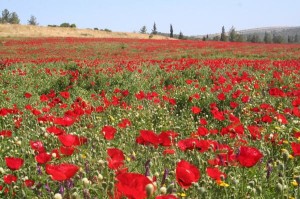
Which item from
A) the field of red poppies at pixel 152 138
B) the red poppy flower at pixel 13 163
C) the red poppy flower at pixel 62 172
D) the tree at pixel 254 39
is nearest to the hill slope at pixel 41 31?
the field of red poppies at pixel 152 138

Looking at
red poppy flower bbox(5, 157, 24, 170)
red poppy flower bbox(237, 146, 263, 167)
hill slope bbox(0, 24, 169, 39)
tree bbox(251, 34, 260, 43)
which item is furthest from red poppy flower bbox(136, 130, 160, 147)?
tree bbox(251, 34, 260, 43)

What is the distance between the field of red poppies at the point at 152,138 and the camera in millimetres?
2008

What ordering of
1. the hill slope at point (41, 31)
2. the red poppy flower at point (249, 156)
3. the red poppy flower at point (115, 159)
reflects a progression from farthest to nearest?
the hill slope at point (41, 31) < the red poppy flower at point (115, 159) < the red poppy flower at point (249, 156)

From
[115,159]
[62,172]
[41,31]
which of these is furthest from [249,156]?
[41,31]

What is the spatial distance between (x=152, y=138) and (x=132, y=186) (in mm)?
847

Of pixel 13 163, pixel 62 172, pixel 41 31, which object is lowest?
pixel 13 163

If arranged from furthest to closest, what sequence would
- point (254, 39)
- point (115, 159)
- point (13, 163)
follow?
1. point (254, 39)
2. point (13, 163)
3. point (115, 159)

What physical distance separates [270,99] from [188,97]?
145cm

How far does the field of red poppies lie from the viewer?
2.01m

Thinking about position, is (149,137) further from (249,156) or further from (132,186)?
(132,186)

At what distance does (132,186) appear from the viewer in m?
1.26

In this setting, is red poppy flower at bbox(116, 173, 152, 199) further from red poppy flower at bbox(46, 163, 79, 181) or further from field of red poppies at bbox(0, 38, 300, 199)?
red poppy flower at bbox(46, 163, 79, 181)

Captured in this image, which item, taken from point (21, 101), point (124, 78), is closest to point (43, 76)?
point (124, 78)

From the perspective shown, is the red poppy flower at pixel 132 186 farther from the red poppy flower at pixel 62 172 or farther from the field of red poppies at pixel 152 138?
the red poppy flower at pixel 62 172
